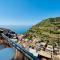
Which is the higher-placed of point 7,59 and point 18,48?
point 18,48

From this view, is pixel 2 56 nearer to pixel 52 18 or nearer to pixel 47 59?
pixel 47 59

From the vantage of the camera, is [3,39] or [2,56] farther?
[3,39]

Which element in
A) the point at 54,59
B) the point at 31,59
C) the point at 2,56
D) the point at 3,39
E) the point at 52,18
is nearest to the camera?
the point at 31,59

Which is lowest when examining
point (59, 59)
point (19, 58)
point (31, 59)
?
point (59, 59)

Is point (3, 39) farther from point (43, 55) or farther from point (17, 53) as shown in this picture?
point (43, 55)

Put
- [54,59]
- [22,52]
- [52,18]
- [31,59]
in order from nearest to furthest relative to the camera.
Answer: [31,59] → [22,52] → [54,59] → [52,18]

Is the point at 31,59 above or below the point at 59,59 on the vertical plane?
above

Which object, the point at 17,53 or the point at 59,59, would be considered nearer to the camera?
the point at 17,53

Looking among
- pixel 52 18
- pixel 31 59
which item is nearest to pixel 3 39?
pixel 31 59

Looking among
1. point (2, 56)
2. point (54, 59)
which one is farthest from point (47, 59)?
point (2, 56)
